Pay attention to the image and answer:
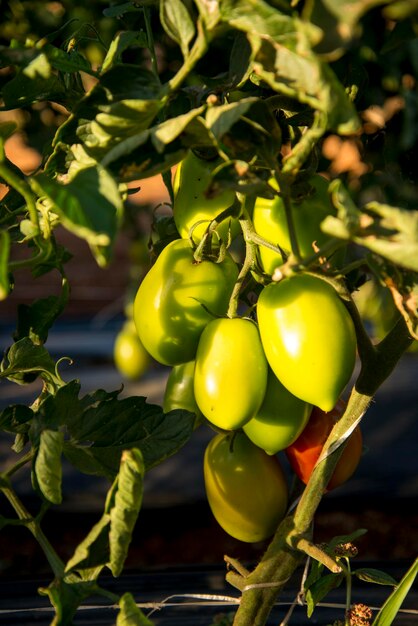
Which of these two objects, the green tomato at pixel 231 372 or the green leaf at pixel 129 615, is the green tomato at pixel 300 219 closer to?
the green tomato at pixel 231 372

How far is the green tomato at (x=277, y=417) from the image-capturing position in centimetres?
64

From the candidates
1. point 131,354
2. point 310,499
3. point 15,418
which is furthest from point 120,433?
point 131,354

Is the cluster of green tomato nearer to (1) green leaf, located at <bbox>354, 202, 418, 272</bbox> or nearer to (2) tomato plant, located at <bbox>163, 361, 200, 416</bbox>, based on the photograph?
(2) tomato plant, located at <bbox>163, 361, 200, 416</bbox>

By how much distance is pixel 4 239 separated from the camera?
1.48 feet

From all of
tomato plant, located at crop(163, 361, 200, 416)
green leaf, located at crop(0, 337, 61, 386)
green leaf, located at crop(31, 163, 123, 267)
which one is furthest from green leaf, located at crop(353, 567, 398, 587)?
green leaf, located at crop(31, 163, 123, 267)

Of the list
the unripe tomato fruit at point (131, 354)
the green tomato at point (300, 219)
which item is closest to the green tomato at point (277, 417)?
the green tomato at point (300, 219)

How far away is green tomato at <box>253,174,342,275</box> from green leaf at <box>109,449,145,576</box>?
181 mm

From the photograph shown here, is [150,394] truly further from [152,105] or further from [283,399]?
[152,105]

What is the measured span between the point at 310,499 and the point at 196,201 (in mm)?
272

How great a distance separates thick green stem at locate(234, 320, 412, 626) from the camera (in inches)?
26.3

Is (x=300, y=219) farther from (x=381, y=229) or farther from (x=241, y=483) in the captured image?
(x=241, y=483)

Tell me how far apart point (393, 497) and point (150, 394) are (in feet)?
3.40

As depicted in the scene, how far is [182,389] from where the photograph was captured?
2.29ft

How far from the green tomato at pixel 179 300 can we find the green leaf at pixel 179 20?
192mm
